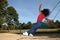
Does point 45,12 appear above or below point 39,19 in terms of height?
above

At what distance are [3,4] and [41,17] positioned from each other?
22293mm

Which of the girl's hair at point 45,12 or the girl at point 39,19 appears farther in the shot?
the girl's hair at point 45,12

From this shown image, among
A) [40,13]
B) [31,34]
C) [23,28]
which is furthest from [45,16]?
[23,28]

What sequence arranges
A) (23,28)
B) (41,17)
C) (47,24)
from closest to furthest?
(41,17)
(47,24)
(23,28)

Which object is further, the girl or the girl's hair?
the girl's hair

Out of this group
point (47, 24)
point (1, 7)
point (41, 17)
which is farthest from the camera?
point (1, 7)

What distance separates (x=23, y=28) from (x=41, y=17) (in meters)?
3.18

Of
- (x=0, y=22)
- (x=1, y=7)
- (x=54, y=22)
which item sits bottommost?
(x=54, y=22)

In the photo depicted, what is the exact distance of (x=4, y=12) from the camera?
32.2m

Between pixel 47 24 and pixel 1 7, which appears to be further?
pixel 1 7

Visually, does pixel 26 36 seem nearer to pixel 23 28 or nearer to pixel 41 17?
pixel 41 17

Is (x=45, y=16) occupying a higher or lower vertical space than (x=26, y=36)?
higher

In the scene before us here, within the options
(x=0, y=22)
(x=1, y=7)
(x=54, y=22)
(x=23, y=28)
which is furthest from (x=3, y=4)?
(x=54, y=22)

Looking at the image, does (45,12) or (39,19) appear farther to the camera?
(45,12)
